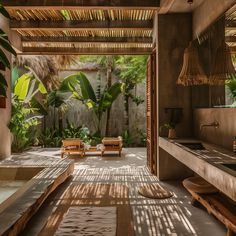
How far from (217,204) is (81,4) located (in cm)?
356

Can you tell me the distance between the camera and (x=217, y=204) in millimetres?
2895

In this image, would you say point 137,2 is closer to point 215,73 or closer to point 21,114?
point 215,73

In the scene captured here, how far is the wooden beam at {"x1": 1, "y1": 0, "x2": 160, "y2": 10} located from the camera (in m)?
4.75

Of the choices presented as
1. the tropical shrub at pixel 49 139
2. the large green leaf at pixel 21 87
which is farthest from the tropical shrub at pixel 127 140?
the large green leaf at pixel 21 87

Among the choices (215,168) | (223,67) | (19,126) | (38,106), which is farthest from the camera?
(38,106)

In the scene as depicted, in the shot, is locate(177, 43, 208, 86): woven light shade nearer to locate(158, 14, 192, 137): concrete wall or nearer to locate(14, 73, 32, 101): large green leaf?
locate(158, 14, 192, 137): concrete wall

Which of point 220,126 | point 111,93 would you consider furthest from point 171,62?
point 111,93

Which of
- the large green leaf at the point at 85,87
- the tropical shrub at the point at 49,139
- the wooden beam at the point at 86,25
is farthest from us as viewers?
the tropical shrub at the point at 49,139

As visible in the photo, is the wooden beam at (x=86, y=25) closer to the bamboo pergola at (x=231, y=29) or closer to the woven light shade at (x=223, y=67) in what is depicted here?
the woven light shade at (x=223, y=67)

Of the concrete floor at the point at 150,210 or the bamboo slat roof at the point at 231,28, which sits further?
the bamboo slat roof at the point at 231,28

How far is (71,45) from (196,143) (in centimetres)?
470

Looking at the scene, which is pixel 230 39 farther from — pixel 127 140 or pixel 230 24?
pixel 127 140

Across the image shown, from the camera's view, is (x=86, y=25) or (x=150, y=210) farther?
(x=86, y=25)

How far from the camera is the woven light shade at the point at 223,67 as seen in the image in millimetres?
3492
